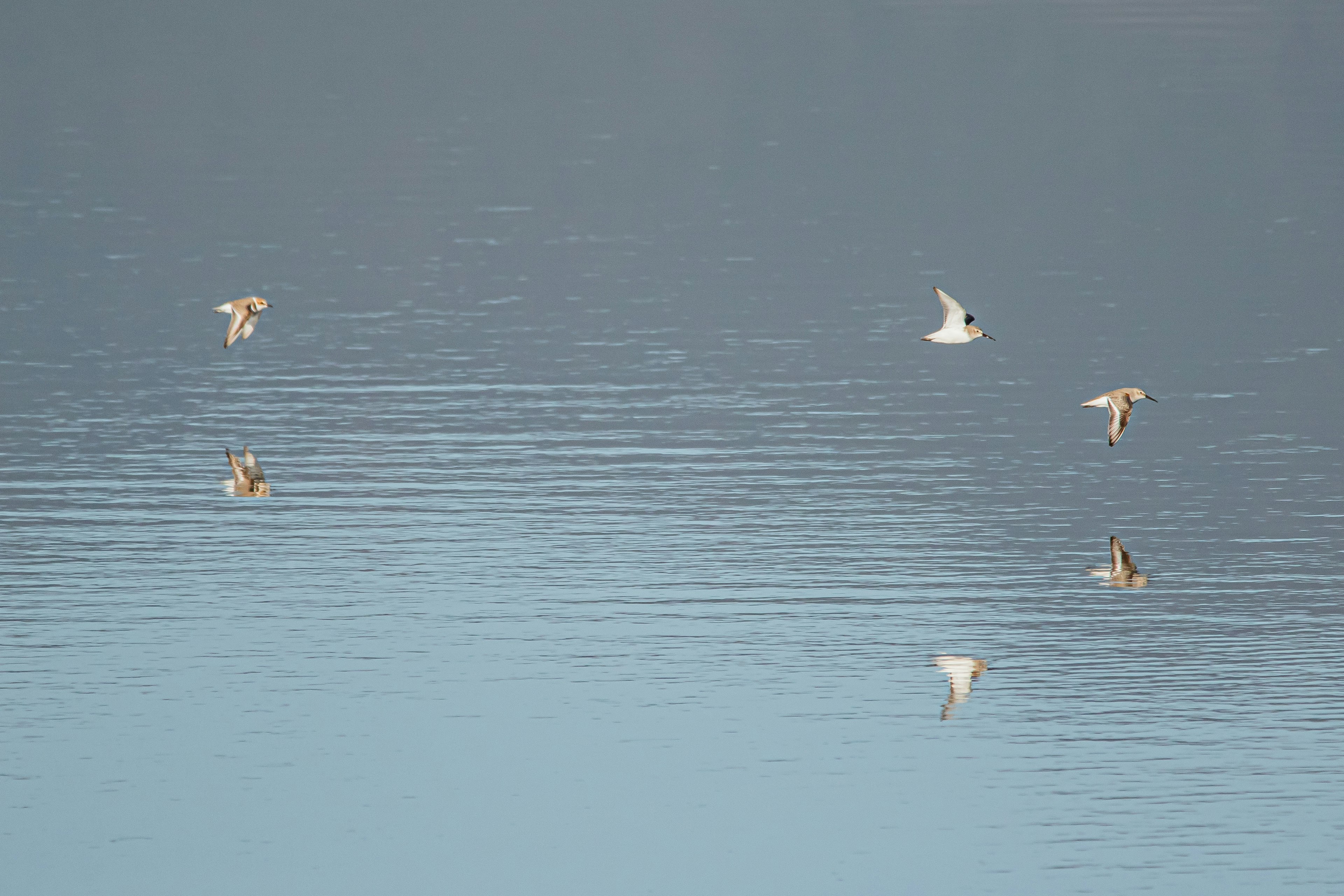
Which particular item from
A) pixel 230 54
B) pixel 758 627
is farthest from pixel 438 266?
pixel 230 54

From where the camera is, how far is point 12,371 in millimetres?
55500

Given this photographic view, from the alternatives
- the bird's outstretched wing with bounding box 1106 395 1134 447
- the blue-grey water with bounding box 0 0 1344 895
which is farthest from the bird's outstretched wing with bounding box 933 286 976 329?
the blue-grey water with bounding box 0 0 1344 895

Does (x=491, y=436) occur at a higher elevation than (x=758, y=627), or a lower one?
higher

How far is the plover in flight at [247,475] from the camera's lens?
43281 mm

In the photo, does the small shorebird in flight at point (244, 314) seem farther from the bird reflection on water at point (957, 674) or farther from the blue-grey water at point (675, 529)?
the bird reflection on water at point (957, 674)

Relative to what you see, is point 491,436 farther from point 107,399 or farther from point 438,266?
point 438,266

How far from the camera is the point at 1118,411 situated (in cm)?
3906

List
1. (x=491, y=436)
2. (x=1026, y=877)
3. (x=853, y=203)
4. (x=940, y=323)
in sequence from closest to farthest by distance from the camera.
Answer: (x=1026, y=877) < (x=491, y=436) < (x=940, y=323) < (x=853, y=203)

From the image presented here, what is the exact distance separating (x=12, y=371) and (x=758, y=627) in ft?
95.7

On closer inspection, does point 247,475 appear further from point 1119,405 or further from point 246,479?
point 1119,405

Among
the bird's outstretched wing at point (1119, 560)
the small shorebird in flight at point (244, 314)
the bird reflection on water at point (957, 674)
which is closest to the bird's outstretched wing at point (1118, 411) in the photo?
the bird's outstretched wing at point (1119, 560)

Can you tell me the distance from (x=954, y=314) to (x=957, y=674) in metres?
9.68

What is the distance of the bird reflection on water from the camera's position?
3045cm

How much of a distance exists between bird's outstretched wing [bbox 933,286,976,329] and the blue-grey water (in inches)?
154
